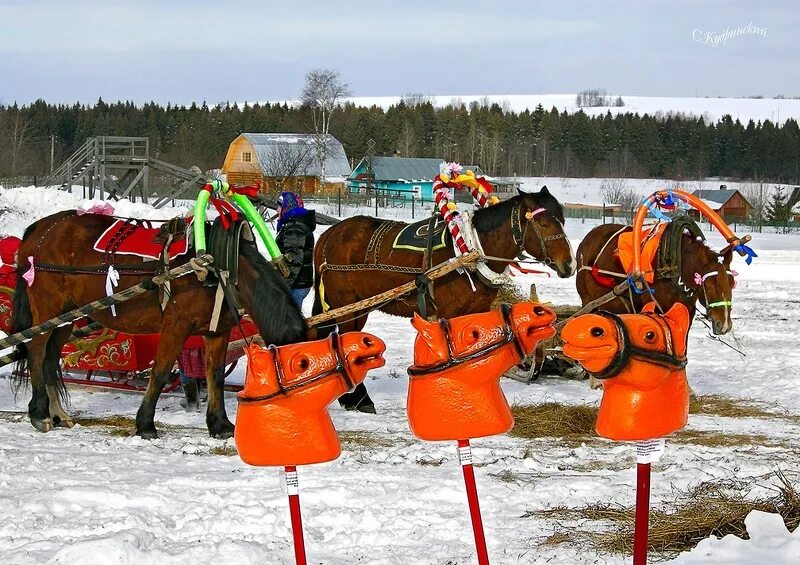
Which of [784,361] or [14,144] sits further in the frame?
[14,144]

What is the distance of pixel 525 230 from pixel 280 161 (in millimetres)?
43644

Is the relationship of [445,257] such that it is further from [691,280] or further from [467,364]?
[467,364]

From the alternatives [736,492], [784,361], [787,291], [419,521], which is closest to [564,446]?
[736,492]

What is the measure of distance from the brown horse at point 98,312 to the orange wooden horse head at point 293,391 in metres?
4.14

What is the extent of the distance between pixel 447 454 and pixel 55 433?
3.44 m

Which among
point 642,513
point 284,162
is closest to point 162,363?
point 642,513

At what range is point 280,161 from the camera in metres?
51.4

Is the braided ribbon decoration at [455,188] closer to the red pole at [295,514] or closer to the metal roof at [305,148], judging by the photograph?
the red pole at [295,514]

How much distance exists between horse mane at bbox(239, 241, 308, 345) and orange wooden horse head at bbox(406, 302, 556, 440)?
1.90 meters

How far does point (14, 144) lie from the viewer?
167ft

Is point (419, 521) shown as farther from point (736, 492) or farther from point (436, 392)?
point (436, 392)

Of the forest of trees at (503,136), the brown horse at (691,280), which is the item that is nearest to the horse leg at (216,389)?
the brown horse at (691,280)

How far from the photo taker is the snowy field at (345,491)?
4.55 meters

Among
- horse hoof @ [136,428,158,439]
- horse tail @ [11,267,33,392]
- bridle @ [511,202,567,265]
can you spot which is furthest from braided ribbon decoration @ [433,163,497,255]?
horse tail @ [11,267,33,392]
